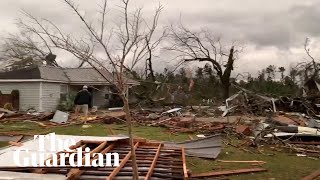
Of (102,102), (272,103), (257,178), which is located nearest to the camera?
(257,178)

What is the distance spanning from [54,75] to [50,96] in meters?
2.23

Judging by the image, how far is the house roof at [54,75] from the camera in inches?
1083

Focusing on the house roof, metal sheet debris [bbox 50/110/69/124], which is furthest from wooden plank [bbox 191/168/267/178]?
the house roof

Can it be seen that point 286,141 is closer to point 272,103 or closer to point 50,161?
point 50,161

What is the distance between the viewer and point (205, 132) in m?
15.0

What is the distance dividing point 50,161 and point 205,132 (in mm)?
9064

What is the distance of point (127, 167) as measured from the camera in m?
7.21

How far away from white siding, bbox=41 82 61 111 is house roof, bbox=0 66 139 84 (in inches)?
18.8

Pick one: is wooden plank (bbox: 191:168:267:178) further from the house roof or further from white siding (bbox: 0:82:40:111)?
white siding (bbox: 0:82:40:111)

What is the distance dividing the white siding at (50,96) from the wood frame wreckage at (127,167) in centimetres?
1885

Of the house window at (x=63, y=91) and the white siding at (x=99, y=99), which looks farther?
the white siding at (x=99, y=99)

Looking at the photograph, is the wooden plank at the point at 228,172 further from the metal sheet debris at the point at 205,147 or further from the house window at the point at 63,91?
the house window at the point at 63,91

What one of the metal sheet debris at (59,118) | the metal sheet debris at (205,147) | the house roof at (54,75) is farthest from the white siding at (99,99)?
the metal sheet debris at (205,147)

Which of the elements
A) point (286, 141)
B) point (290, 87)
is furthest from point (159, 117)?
point (290, 87)
